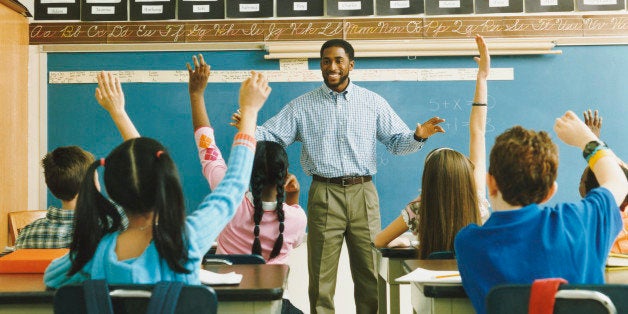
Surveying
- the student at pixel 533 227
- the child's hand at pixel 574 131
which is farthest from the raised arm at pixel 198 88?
the child's hand at pixel 574 131

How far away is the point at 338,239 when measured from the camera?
312 centimetres

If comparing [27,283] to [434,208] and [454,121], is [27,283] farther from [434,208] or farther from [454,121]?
[454,121]

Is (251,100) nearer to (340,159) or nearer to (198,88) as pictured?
(198,88)

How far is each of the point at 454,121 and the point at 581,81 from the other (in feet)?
2.98

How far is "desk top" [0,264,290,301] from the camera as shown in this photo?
1504mm

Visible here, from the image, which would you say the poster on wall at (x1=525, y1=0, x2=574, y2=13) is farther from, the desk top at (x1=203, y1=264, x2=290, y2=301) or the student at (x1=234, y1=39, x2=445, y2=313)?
the desk top at (x1=203, y1=264, x2=290, y2=301)

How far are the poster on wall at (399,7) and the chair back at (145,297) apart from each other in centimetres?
312

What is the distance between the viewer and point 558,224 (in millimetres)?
1356

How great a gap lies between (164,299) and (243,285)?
344 millimetres

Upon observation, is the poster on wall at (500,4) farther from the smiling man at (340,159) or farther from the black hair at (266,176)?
the black hair at (266,176)

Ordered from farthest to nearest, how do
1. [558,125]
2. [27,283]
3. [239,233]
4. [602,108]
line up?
[602,108]
[239,233]
[27,283]
[558,125]

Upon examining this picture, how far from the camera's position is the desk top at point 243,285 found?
1.50 metres

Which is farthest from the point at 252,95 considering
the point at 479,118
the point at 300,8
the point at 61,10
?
the point at 61,10

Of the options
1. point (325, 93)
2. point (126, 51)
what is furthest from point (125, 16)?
point (325, 93)
